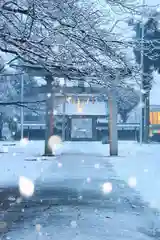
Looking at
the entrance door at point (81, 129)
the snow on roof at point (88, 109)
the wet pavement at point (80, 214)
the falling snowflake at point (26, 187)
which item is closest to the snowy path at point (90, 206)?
the wet pavement at point (80, 214)

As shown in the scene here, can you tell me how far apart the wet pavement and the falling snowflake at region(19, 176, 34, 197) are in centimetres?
17

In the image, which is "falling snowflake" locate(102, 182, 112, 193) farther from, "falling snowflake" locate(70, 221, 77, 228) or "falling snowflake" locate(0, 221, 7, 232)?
"falling snowflake" locate(0, 221, 7, 232)

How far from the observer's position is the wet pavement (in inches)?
311

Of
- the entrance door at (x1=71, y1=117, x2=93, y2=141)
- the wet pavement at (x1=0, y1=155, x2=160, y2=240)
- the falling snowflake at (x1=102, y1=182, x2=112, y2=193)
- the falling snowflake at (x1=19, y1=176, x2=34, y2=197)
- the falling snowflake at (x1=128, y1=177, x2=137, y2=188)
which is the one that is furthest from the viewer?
the entrance door at (x1=71, y1=117, x2=93, y2=141)

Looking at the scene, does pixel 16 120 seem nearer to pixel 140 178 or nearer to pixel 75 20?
pixel 140 178

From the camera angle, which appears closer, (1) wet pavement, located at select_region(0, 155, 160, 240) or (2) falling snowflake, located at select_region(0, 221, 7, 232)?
(1) wet pavement, located at select_region(0, 155, 160, 240)

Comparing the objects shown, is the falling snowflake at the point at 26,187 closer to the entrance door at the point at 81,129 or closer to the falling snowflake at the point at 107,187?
the falling snowflake at the point at 107,187

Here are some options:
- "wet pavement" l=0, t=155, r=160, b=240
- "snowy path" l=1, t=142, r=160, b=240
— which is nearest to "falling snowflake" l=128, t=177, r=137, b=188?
"snowy path" l=1, t=142, r=160, b=240

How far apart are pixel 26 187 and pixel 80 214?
4.85m

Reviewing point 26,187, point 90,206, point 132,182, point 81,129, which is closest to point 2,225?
point 90,206

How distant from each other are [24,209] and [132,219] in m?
2.35

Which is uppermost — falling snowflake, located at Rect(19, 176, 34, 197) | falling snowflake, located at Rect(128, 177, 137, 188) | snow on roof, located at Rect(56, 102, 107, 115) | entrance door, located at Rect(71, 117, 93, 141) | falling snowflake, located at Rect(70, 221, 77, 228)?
snow on roof, located at Rect(56, 102, 107, 115)

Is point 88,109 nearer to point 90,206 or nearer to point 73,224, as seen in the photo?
point 90,206

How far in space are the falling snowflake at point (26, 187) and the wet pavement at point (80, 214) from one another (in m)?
0.17
